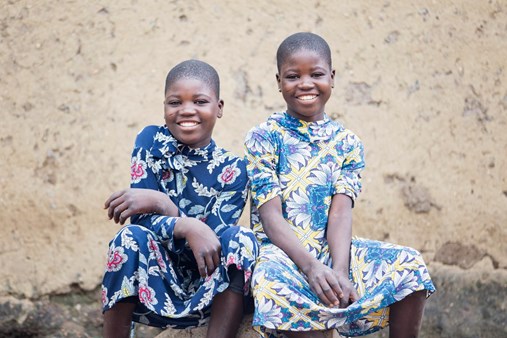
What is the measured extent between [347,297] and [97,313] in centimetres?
193

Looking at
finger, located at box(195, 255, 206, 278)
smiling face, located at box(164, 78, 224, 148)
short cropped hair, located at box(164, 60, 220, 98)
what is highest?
short cropped hair, located at box(164, 60, 220, 98)

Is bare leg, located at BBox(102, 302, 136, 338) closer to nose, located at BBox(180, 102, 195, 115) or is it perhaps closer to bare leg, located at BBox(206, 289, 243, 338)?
bare leg, located at BBox(206, 289, 243, 338)

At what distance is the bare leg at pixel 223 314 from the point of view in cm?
316

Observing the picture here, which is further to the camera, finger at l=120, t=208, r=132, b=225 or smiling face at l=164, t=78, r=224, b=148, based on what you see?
smiling face at l=164, t=78, r=224, b=148

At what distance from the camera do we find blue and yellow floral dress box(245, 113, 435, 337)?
3152mm

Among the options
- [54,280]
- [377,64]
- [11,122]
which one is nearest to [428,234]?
[377,64]

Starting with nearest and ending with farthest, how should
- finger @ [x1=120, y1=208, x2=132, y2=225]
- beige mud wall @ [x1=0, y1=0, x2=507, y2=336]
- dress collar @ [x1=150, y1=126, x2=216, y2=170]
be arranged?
finger @ [x1=120, y1=208, x2=132, y2=225] < dress collar @ [x1=150, y1=126, x2=216, y2=170] < beige mud wall @ [x1=0, y1=0, x2=507, y2=336]

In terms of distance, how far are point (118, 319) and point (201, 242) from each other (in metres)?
0.42

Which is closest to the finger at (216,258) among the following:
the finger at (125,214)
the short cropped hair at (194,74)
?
the finger at (125,214)

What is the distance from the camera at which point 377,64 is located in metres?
4.98

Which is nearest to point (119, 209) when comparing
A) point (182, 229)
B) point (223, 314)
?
point (182, 229)

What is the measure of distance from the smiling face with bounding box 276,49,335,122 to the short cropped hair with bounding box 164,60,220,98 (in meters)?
0.31

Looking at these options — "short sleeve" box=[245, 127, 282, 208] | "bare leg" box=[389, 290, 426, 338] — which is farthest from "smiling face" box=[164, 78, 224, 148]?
"bare leg" box=[389, 290, 426, 338]

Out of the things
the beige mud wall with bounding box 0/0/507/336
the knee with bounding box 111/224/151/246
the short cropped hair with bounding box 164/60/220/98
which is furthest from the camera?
the beige mud wall with bounding box 0/0/507/336
